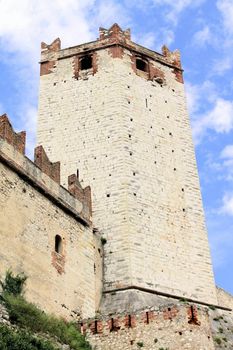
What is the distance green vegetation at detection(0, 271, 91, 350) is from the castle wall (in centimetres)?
38

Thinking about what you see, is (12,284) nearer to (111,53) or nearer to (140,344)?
(140,344)

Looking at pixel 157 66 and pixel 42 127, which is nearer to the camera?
pixel 42 127

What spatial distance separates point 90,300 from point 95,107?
8.10m

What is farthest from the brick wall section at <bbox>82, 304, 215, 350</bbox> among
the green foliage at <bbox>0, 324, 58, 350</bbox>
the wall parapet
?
the wall parapet

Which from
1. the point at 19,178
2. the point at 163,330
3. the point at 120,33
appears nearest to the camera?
the point at 163,330

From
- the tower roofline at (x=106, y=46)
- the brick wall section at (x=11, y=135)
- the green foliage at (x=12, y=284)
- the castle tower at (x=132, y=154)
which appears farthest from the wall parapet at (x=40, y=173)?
the tower roofline at (x=106, y=46)

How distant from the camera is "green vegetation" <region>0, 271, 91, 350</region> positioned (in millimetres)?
13562

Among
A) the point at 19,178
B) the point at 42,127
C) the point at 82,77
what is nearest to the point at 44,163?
the point at 19,178

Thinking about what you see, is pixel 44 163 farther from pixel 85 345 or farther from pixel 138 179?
pixel 85 345

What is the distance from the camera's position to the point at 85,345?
15.9 meters

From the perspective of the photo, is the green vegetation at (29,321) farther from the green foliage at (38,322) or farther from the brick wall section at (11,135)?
the brick wall section at (11,135)

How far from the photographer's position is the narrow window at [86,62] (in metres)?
25.2

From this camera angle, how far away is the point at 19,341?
12539mm

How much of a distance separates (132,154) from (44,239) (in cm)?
605
